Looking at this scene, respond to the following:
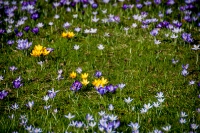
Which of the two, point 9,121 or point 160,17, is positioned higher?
point 160,17

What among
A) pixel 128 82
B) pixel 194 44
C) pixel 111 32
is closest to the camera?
pixel 128 82

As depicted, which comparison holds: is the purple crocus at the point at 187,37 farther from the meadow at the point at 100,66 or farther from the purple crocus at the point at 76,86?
the purple crocus at the point at 76,86

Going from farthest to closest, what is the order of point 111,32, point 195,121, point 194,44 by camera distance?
point 111,32
point 194,44
point 195,121

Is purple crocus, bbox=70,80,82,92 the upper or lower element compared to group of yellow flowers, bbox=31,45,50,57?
lower

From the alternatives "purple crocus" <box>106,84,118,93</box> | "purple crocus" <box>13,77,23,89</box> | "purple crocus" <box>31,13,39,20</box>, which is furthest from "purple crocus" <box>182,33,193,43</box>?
"purple crocus" <box>31,13,39,20</box>

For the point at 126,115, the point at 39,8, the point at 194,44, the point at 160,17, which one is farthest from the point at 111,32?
the point at 126,115

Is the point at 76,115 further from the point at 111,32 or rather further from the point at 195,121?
the point at 111,32

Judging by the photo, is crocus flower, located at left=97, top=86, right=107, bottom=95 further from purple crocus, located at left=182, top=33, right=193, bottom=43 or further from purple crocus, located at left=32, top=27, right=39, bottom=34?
purple crocus, located at left=32, top=27, right=39, bottom=34

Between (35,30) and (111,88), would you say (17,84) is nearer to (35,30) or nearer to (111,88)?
(111,88)
